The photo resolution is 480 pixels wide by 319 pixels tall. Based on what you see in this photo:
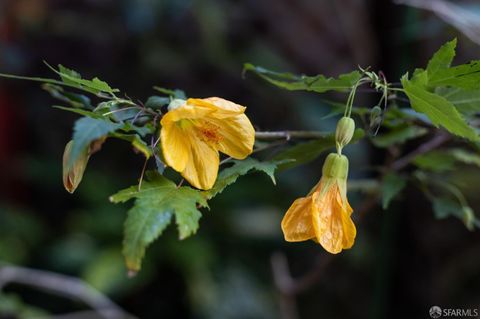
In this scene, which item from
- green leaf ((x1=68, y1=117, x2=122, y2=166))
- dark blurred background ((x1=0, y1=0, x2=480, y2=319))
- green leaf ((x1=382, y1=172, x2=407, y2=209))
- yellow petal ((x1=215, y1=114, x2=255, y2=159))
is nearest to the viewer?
green leaf ((x1=68, y1=117, x2=122, y2=166))

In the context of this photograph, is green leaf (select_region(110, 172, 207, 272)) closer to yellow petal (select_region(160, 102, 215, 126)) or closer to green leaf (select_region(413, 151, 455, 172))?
yellow petal (select_region(160, 102, 215, 126))

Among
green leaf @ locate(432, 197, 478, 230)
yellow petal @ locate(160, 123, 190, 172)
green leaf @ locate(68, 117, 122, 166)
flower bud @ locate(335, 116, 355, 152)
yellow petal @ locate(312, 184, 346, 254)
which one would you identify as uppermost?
flower bud @ locate(335, 116, 355, 152)

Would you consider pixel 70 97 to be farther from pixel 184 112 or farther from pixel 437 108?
pixel 437 108

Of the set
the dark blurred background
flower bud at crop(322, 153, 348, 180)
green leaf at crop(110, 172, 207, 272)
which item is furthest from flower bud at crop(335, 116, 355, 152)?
the dark blurred background

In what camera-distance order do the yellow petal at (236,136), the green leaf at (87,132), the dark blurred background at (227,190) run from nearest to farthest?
the green leaf at (87,132)
the yellow petal at (236,136)
the dark blurred background at (227,190)

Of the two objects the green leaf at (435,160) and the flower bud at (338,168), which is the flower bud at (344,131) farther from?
the green leaf at (435,160)

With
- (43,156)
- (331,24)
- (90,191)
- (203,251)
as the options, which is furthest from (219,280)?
(331,24)

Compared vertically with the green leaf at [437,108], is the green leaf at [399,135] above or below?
below

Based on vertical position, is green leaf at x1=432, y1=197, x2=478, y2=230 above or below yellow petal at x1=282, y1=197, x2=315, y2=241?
below

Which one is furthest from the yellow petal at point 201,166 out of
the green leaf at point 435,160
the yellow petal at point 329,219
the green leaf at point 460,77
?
the green leaf at point 435,160
